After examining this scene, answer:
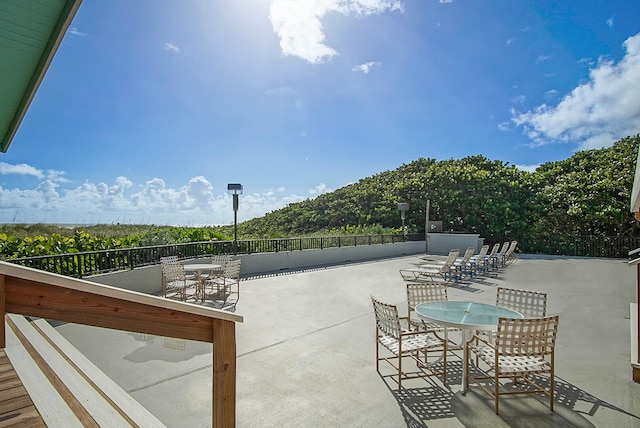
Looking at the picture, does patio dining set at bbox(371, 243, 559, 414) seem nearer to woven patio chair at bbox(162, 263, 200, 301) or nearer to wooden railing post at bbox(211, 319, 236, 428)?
wooden railing post at bbox(211, 319, 236, 428)

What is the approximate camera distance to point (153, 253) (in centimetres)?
754

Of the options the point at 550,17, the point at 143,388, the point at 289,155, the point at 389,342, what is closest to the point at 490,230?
the point at 550,17

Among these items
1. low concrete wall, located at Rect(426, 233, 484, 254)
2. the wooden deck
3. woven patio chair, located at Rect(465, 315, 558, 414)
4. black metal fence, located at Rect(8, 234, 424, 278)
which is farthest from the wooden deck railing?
low concrete wall, located at Rect(426, 233, 484, 254)

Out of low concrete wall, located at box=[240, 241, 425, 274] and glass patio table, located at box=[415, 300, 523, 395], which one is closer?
glass patio table, located at box=[415, 300, 523, 395]

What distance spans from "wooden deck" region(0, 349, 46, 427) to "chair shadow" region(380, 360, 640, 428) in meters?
2.49

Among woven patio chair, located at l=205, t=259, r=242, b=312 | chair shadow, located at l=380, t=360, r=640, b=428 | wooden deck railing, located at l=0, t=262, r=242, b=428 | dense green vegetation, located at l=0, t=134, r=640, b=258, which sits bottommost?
chair shadow, located at l=380, t=360, r=640, b=428

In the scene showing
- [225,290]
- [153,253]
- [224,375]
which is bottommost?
[225,290]

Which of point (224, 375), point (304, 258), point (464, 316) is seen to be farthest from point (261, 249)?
point (224, 375)

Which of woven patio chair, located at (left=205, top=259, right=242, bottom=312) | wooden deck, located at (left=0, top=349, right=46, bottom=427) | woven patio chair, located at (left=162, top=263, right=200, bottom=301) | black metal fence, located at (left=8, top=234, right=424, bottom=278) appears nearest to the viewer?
wooden deck, located at (left=0, top=349, right=46, bottom=427)

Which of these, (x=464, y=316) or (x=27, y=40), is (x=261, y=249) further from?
(x=27, y=40)

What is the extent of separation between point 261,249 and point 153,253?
11.8ft

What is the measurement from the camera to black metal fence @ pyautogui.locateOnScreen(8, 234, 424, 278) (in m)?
5.47

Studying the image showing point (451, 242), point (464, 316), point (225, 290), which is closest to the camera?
point (464, 316)

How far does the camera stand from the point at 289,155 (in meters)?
17.9
